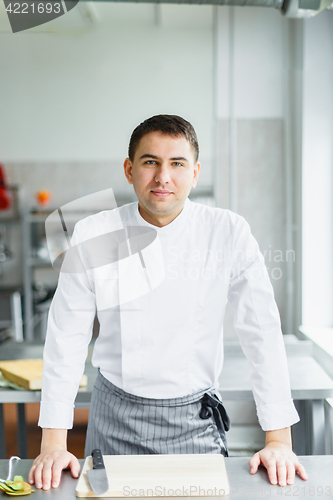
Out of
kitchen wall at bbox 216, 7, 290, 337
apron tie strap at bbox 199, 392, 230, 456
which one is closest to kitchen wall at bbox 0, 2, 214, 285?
kitchen wall at bbox 216, 7, 290, 337

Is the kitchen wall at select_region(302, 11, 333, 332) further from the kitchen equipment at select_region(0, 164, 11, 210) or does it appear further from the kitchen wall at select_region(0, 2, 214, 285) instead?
the kitchen equipment at select_region(0, 164, 11, 210)

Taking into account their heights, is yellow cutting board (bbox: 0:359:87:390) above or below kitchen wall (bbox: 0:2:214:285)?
below

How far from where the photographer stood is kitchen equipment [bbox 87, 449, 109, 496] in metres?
0.72

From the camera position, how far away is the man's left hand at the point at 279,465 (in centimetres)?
76

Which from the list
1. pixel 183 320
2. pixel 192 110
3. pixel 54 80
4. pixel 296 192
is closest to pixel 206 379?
pixel 183 320

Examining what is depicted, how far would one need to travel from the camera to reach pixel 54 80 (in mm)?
1737

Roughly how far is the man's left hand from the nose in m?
0.56

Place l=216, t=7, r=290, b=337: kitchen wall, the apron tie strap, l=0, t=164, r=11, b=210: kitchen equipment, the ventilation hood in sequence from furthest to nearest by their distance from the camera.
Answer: l=0, t=164, r=11, b=210: kitchen equipment → l=216, t=7, r=290, b=337: kitchen wall → the ventilation hood → the apron tie strap

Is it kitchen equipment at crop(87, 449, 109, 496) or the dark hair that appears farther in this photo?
the dark hair

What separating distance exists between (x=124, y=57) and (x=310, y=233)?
980 millimetres

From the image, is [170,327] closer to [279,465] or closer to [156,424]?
[156,424]

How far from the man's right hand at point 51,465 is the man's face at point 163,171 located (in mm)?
516

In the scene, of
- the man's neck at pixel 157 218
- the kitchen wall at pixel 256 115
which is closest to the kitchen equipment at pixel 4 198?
the kitchen wall at pixel 256 115

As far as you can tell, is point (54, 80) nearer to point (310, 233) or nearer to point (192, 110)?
point (192, 110)
